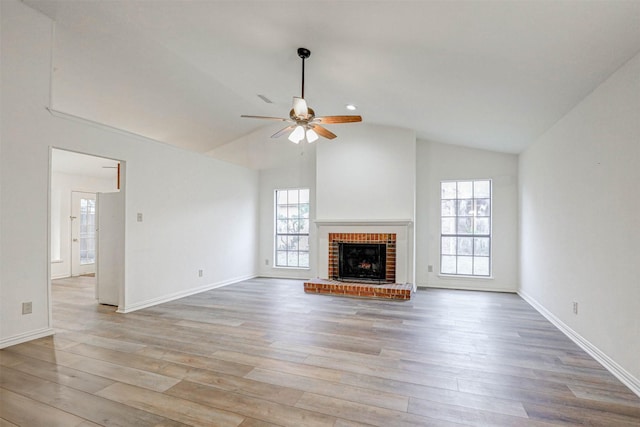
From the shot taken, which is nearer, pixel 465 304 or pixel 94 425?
pixel 94 425

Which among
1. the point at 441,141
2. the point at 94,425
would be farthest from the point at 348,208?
the point at 94,425

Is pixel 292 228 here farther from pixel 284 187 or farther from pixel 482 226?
pixel 482 226

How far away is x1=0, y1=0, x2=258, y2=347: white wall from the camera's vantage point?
121 inches

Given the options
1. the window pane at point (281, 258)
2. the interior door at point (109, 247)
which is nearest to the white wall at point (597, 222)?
the window pane at point (281, 258)

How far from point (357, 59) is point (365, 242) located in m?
3.35

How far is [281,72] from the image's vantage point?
12.9 feet

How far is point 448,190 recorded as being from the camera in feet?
19.8

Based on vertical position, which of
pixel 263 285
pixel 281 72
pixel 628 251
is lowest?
pixel 263 285

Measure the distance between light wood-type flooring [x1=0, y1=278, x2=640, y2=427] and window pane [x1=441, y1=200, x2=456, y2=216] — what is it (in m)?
2.23

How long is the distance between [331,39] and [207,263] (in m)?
4.47

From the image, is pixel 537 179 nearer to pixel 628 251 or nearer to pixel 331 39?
pixel 628 251

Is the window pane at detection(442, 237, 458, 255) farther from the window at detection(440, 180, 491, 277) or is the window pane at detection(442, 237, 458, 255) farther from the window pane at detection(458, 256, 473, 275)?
the window pane at detection(458, 256, 473, 275)

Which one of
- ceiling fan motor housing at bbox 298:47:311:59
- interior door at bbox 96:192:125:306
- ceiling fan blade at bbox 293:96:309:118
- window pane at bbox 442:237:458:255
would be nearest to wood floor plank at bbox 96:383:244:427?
interior door at bbox 96:192:125:306

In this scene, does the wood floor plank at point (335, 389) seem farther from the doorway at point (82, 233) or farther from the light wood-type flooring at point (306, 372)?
the doorway at point (82, 233)
